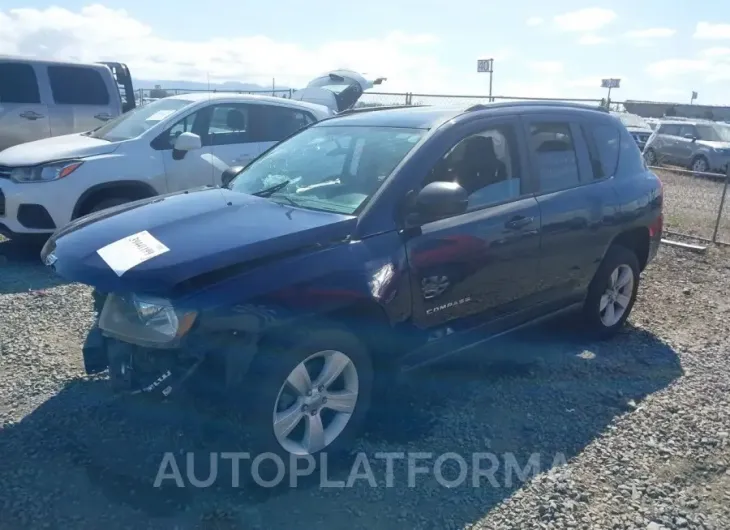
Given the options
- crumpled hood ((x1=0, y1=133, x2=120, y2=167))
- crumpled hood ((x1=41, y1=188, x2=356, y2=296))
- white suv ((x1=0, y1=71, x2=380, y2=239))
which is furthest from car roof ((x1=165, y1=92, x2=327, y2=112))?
crumpled hood ((x1=41, y1=188, x2=356, y2=296))

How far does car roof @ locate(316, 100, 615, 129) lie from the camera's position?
408 cm

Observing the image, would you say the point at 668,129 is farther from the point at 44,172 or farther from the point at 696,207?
the point at 44,172

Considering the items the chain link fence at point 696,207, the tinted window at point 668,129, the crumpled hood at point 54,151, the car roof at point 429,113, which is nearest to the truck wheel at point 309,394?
the car roof at point 429,113

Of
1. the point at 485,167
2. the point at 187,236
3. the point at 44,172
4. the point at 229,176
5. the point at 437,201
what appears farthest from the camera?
the point at 44,172

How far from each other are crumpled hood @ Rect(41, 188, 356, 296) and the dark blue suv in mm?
11

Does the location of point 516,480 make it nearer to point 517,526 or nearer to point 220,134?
point 517,526

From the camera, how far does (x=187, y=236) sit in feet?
10.7

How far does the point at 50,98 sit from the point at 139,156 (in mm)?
4012

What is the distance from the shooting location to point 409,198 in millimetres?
3627

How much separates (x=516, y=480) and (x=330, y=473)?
3.14ft

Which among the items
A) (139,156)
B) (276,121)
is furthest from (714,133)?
(139,156)

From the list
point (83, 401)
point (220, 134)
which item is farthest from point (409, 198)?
point (220, 134)

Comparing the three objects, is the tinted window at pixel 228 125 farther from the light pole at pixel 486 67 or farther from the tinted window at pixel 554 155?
the light pole at pixel 486 67

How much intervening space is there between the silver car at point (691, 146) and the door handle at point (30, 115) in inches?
593
